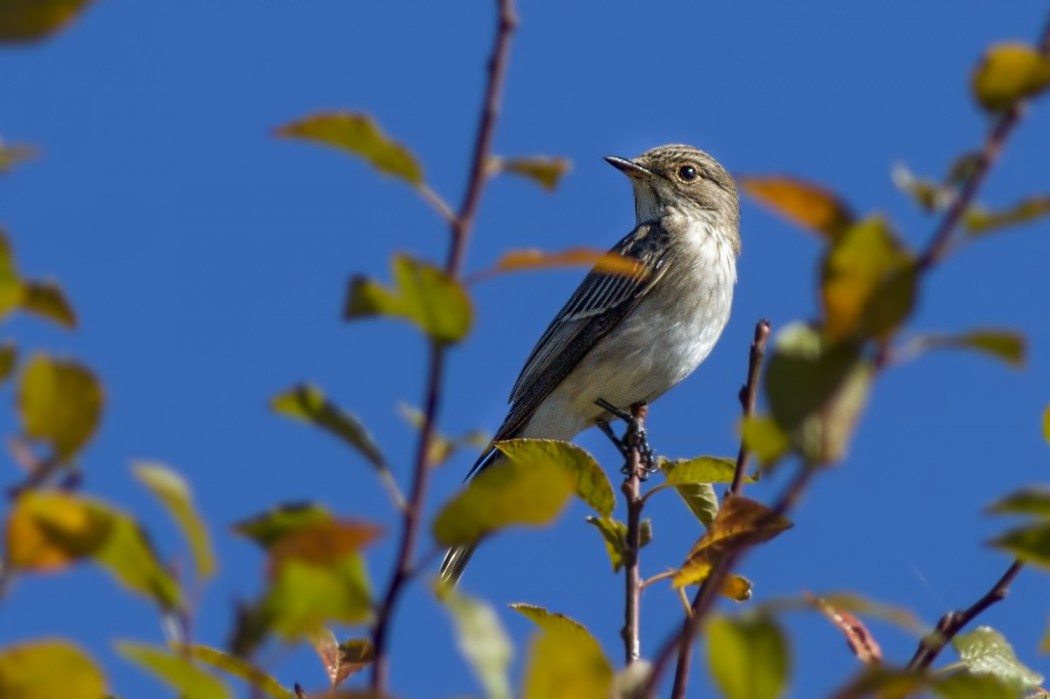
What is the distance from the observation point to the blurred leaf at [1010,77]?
1456 millimetres

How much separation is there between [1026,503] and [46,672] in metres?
1.09

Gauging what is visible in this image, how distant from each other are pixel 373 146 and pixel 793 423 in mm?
608

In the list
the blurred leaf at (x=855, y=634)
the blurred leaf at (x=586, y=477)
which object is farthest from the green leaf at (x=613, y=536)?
the blurred leaf at (x=855, y=634)

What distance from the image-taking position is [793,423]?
1.41m

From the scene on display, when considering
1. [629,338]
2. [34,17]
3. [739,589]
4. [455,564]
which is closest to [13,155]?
[34,17]

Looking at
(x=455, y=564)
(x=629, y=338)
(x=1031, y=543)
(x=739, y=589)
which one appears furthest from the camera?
(x=629, y=338)

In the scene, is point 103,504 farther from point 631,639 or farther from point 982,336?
point 631,639

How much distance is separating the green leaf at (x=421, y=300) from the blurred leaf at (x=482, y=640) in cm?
30

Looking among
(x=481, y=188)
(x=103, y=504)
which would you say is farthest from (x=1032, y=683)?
(x=103, y=504)

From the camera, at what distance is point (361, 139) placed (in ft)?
5.40

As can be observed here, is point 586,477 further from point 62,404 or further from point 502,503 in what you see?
point 62,404

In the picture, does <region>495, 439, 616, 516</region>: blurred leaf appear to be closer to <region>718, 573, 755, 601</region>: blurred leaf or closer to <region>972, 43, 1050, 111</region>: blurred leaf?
<region>718, 573, 755, 601</region>: blurred leaf

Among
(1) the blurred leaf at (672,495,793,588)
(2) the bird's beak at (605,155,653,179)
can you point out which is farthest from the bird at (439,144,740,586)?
(1) the blurred leaf at (672,495,793,588)

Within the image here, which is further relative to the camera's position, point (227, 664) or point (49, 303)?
point (227, 664)
